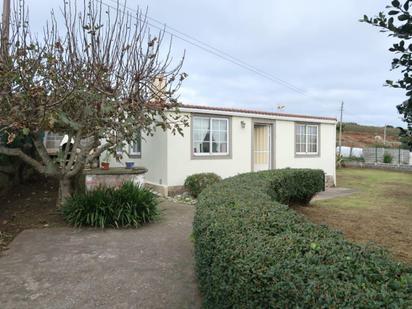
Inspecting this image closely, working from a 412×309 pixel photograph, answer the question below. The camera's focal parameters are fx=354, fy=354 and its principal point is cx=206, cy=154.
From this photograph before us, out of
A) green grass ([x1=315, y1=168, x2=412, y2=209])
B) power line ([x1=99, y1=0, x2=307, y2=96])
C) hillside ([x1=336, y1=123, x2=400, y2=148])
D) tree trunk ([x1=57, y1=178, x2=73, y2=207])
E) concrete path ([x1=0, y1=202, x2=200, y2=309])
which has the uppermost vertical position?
power line ([x1=99, y1=0, x2=307, y2=96])

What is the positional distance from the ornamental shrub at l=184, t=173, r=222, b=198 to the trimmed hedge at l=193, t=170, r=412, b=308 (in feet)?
25.3

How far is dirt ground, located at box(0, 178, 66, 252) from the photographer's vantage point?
7.24 meters

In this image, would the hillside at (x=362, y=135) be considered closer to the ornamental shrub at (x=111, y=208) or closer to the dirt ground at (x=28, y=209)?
the dirt ground at (x=28, y=209)

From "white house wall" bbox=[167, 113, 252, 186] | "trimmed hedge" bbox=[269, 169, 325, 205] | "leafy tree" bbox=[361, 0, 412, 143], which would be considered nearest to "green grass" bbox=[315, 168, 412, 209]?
"trimmed hedge" bbox=[269, 169, 325, 205]

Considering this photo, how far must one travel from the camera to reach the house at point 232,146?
11836 mm

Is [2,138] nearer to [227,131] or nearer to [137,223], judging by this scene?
[137,223]

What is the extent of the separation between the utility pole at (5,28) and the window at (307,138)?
38.0ft

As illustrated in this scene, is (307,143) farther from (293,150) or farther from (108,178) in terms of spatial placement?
(108,178)

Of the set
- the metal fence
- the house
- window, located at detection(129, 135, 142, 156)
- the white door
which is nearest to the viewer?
the house

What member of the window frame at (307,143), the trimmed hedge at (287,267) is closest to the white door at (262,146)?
the window frame at (307,143)

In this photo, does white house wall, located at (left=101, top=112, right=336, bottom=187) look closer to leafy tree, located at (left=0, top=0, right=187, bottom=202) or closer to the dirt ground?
the dirt ground

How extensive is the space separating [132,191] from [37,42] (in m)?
3.73

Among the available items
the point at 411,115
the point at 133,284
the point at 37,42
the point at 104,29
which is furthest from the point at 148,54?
the point at 411,115

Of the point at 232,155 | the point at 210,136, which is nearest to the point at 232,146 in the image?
the point at 232,155
